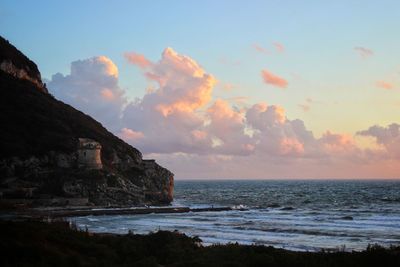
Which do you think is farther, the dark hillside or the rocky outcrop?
the rocky outcrop

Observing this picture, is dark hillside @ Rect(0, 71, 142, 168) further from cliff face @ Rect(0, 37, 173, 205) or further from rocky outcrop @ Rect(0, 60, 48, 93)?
rocky outcrop @ Rect(0, 60, 48, 93)

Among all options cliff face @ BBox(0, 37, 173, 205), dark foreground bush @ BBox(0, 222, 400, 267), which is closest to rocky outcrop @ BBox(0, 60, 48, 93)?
cliff face @ BBox(0, 37, 173, 205)

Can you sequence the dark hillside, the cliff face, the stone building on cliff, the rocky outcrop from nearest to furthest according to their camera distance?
the cliff face < the dark hillside < the stone building on cliff < the rocky outcrop

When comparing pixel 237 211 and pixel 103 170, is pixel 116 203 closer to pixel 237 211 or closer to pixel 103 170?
pixel 103 170

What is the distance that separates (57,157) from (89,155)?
625 cm

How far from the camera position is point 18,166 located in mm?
105375

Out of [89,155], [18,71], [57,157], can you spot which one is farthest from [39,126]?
[18,71]

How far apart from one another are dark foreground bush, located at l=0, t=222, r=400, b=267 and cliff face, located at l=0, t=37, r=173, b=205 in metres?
60.0

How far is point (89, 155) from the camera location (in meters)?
113

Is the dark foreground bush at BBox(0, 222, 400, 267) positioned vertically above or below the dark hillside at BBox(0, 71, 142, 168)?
below

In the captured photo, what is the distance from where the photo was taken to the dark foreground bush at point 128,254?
86.0ft

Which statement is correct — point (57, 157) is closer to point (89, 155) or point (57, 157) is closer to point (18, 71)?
point (89, 155)

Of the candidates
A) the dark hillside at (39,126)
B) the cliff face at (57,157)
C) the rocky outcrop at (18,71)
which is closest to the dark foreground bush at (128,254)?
the cliff face at (57,157)

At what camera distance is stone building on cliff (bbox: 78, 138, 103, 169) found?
113 m
